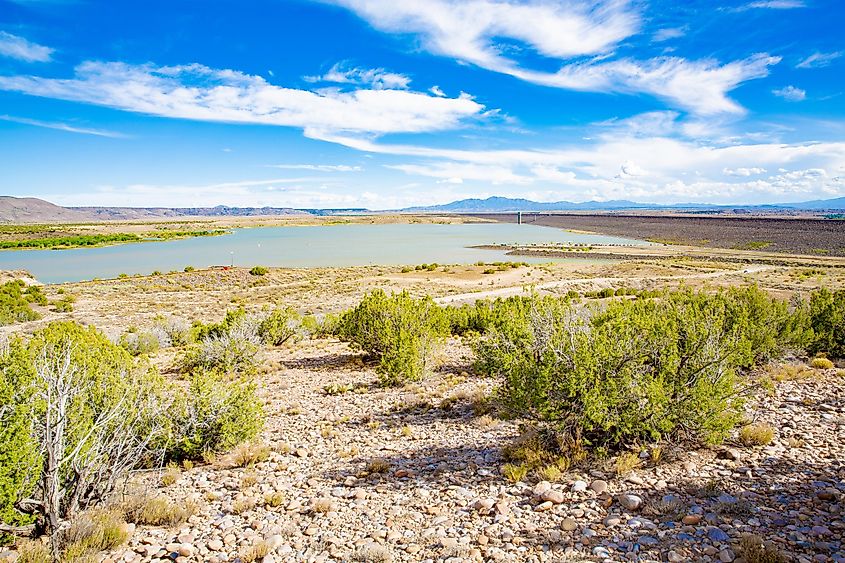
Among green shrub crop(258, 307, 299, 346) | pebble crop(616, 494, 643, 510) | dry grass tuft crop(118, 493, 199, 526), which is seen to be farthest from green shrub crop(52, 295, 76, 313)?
pebble crop(616, 494, 643, 510)

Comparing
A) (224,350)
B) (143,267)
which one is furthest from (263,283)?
(224,350)

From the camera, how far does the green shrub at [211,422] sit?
8453mm

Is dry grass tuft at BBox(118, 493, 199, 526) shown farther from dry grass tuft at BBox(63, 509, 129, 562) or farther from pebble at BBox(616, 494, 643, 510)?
pebble at BBox(616, 494, 643, 510)

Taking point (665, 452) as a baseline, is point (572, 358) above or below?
above

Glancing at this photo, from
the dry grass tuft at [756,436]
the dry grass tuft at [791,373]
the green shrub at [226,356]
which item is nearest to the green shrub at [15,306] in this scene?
the green shrub at [226,356]

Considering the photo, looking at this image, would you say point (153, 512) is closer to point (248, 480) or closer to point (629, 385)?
point (248, 480)

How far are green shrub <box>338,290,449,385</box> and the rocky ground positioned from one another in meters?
3.73

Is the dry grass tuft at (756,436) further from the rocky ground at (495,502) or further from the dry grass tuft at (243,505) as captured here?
the dry grass tuft at (243,505)

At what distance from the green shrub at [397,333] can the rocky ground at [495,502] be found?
3.73 m

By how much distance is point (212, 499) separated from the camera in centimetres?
691

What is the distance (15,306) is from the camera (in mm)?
32188

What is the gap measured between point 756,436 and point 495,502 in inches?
159

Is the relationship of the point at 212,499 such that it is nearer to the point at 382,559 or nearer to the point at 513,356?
the point at 382,559

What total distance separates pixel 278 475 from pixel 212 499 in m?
1.09
